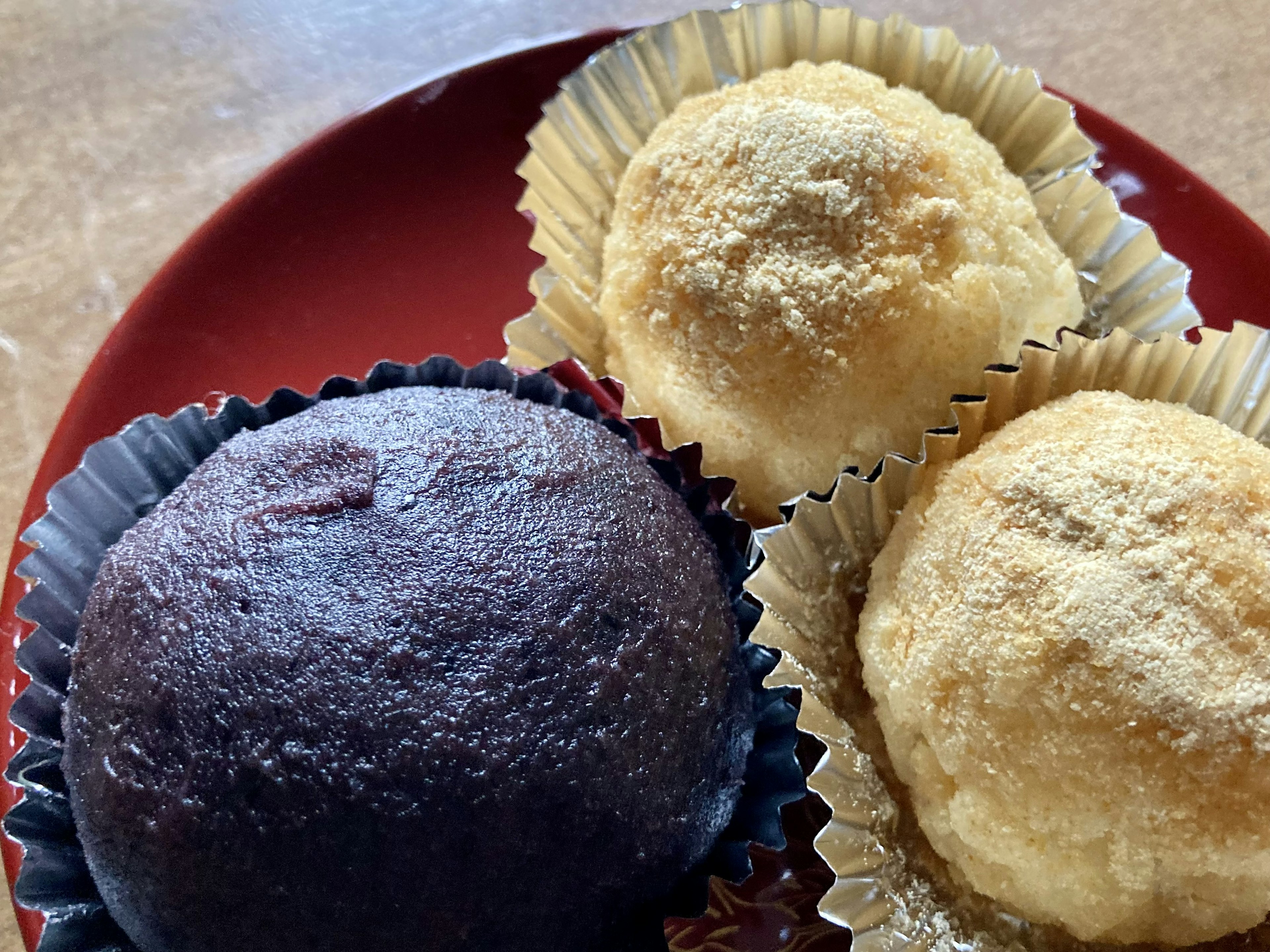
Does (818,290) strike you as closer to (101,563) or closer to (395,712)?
(395,712)

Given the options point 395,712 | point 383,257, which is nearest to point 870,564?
point 395,712

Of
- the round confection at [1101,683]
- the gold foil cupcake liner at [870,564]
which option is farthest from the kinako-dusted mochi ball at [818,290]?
the round confection at [1101,683]

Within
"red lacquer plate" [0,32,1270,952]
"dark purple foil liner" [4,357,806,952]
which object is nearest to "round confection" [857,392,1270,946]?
"dark purple foil liner" [4,357,806,952]

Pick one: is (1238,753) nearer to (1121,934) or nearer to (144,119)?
(1121,934)

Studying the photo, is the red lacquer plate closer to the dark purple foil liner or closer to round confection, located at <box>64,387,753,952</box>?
the dark purple foil liner

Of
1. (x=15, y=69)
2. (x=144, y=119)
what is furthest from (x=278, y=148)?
(x=15, y=69)
